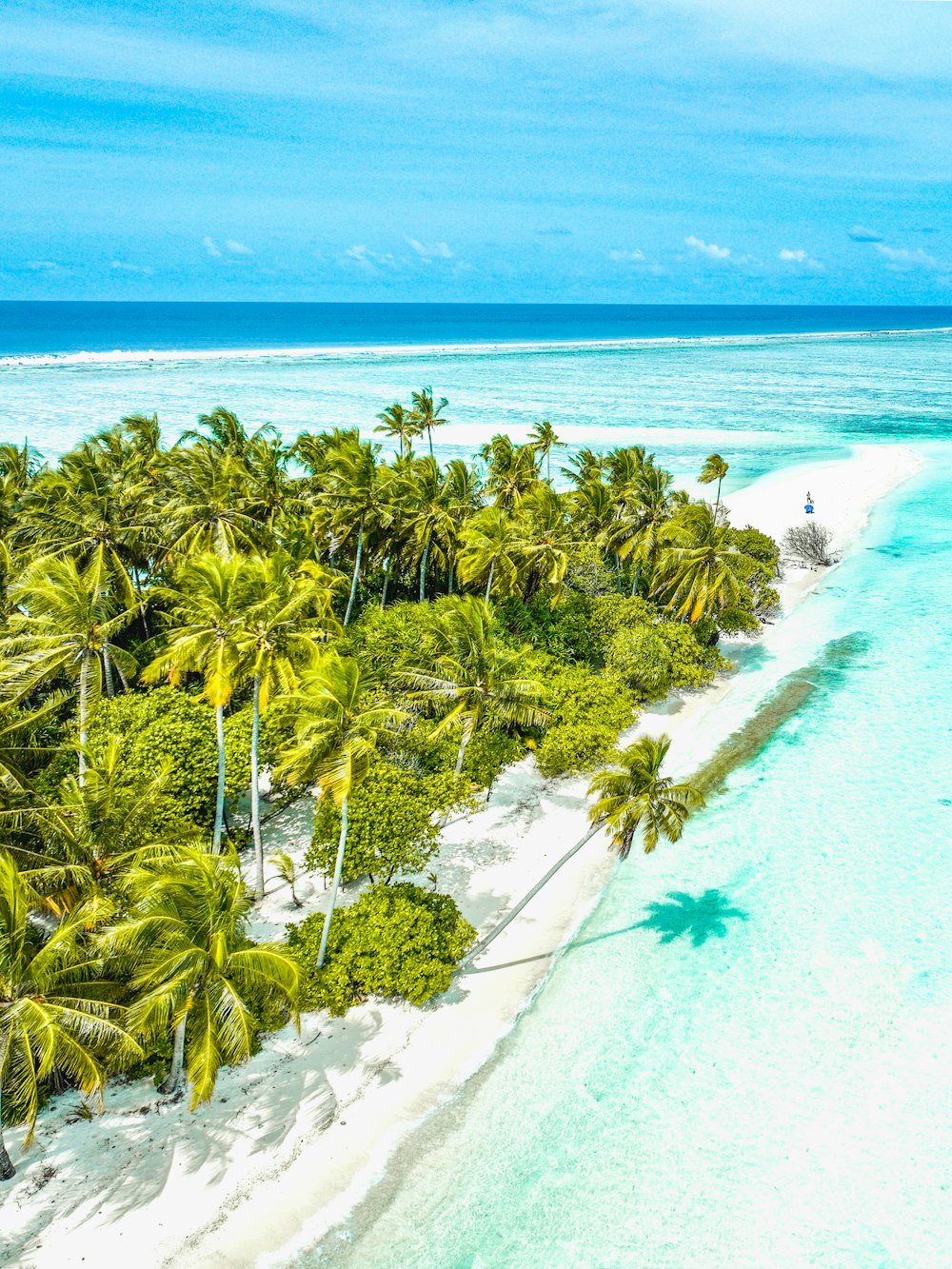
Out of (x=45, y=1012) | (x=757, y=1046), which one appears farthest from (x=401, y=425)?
(x=45, y=1012)

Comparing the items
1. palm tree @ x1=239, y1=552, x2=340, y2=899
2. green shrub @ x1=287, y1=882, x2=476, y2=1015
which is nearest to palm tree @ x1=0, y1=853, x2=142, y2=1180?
green shrub @ x1=287, y1=882, x2=476, y2=1015

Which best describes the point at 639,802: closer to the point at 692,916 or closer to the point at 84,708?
the point at 692,916

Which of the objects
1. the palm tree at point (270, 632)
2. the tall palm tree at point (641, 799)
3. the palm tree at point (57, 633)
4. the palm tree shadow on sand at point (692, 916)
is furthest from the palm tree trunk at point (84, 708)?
the palm tree shadow on sand at point (692, 916)

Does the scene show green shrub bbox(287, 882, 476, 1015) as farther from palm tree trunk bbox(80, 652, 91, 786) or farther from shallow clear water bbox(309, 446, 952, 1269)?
palm tree trunk bbox(80, 652, 91, 786)

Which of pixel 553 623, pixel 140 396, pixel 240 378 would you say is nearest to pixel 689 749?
pixel 553 623

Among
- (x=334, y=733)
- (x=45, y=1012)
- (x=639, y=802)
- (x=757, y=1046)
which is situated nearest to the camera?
(x=45, y=1012)

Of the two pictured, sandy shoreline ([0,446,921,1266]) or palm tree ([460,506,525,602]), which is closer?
sandy shoreline ([0,446,921,1266])
